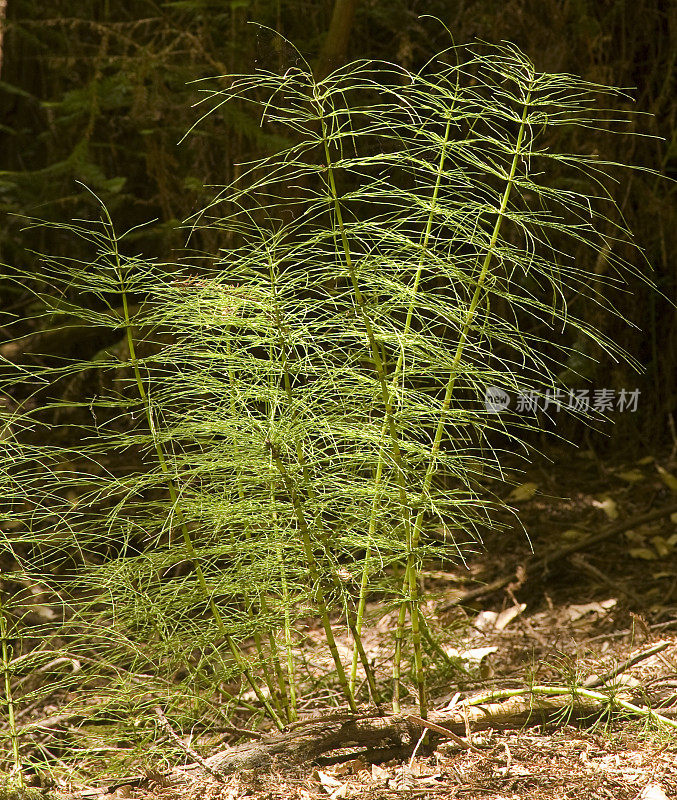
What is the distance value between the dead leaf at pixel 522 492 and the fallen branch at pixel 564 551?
0.38m

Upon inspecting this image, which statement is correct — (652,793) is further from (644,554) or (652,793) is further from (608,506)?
(608,506)

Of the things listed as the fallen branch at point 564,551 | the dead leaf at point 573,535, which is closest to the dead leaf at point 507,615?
the fallen branch at point 564,551

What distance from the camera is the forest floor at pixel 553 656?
169 cm

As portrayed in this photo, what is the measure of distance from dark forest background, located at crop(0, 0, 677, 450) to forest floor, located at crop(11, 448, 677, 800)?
406 millimetres

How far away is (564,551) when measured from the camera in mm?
2967

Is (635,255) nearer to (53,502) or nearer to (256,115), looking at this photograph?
(256,115)

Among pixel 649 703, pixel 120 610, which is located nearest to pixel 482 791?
pixel 649 703

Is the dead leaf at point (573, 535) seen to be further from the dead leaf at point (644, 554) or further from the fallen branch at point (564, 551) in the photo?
the dead leaf at point (644, 554)

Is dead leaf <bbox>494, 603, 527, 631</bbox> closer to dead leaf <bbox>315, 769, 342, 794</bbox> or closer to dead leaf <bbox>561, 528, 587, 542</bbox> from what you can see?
dead leaf <bbox>561, 528, 587, 542</bbox>

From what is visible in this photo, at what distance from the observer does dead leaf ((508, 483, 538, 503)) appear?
3.40 m

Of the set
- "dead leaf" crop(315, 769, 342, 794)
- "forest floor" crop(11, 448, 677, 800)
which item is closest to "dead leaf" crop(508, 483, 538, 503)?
"forest floor" crop(11, 448, 677, 800)

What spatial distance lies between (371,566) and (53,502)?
1917 mm

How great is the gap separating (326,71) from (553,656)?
2.10m

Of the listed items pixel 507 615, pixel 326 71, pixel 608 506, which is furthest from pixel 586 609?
pixel 326 71
